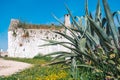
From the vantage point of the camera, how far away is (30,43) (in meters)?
31.0

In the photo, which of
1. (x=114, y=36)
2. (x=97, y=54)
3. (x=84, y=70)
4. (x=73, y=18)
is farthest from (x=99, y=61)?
(x=84, y=70)

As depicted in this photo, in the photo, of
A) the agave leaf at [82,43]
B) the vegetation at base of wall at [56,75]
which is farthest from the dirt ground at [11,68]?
the agave leaf at [82,43]

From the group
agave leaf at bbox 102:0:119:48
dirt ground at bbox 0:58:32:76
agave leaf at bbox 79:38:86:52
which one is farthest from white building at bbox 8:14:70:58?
agave leaf at bbox 102:0:119:48

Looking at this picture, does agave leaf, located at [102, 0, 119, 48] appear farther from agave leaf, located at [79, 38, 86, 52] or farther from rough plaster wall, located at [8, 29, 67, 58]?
rough plaster wall, located at [8, 29, 67, 58]

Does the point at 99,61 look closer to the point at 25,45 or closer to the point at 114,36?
the point at 114,36

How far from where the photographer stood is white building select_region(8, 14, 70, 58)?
3064 centimetres

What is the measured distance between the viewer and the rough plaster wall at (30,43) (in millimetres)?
30609

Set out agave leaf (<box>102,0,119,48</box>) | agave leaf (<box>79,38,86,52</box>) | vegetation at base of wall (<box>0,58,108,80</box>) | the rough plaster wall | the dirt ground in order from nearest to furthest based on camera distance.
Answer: agave leaf (<box>102,0,119,48</box>)
agave leaf (<box>79,38,86,52</box>)
vegetation at base of wall (<box>0,58,108,80</box>)
the dirt ground
the rough plaster wall

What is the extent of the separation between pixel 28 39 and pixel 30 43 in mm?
455

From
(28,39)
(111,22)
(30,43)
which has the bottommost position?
(111,22)

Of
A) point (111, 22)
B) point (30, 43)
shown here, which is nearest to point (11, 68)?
point (30, 43)

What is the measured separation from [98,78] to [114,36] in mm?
1006

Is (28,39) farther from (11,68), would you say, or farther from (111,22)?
(111,22)

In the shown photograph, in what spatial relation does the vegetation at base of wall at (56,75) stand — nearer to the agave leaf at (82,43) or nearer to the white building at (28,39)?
the agave leaf at (82,43)
